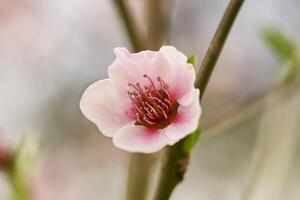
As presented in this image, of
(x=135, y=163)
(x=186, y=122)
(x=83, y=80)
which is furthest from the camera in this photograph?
(x=83, y=80)

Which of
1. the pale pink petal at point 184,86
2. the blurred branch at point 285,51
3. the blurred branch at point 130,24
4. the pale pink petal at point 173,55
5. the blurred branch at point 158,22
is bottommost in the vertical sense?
the blurred branch at point 285,51

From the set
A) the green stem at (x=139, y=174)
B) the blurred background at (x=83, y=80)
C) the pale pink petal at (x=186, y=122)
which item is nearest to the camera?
the pale pink petal at (x=186, y=122)

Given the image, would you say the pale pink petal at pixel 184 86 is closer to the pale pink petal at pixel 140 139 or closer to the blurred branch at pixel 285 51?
the pale pink petal at pixel 140 139

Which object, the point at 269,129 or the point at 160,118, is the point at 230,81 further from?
the point at 160,118

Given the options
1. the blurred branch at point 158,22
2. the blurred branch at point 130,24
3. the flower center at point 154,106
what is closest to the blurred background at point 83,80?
the blurred branch at point 158,22

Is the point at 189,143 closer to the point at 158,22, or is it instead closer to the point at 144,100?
the point at 144,100

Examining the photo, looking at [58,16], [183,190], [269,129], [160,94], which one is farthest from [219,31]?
[183,190]

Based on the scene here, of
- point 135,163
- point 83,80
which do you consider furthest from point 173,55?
point 83,80
